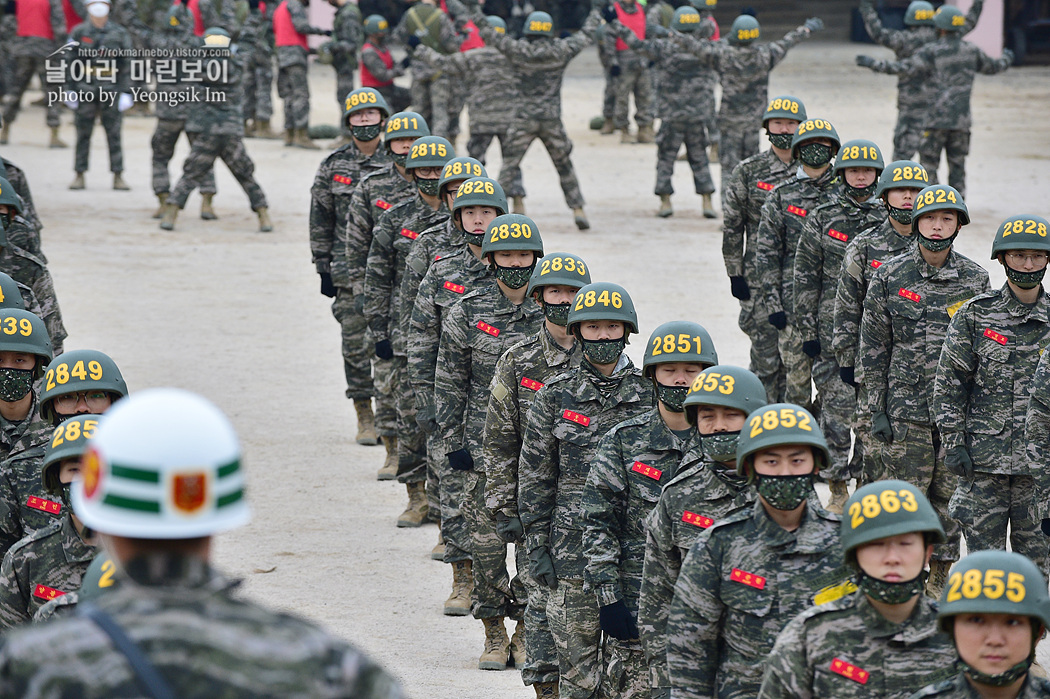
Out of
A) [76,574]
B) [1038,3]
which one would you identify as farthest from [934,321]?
[1038,3]

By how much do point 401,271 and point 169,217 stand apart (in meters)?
8.72

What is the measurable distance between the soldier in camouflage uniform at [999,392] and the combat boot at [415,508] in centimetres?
354

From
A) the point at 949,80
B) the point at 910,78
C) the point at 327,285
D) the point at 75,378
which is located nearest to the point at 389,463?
the point at 327,285

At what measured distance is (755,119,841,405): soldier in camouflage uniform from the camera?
11.0 metres

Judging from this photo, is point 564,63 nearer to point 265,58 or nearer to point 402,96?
point 402,96

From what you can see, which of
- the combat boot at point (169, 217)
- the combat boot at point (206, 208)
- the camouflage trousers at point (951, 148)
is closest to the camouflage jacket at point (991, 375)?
the camouflage trousers at point (951, 148)

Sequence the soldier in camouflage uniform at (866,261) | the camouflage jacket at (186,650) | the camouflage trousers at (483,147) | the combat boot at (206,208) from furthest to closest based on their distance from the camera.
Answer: the combat boot at (206,208) < the camouflage trousers at (483,147) < the soldier in camouflage uniform at (866,261) < the camouflage jacket at (186,650)

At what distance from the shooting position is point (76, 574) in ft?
17.6

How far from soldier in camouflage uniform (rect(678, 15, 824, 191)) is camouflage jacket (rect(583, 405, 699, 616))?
42.3 feet

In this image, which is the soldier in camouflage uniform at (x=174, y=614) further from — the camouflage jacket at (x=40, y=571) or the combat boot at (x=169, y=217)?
the combat boot at (x=169, y=217)

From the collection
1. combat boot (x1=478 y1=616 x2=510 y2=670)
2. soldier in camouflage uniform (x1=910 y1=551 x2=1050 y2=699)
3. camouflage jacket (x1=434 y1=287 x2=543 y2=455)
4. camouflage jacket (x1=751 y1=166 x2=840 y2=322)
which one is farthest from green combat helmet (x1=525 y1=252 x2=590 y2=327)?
camouflage jacket (x1=751 y1=166 x2=840 y2=322)

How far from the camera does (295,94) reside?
2312 centimetres

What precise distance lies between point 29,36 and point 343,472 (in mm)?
13850

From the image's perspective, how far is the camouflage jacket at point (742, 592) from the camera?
5078mm
